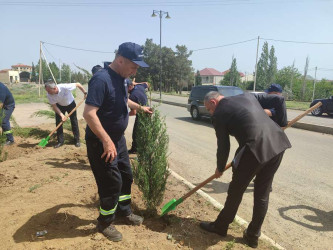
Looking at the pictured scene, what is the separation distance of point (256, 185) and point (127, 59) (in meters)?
1.93

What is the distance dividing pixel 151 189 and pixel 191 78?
62064mm

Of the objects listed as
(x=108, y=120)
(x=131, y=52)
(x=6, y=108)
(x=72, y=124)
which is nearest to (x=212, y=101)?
(x=131, y=52)

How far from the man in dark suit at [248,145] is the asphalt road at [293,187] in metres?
0.77

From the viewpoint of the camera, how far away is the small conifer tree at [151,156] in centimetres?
323

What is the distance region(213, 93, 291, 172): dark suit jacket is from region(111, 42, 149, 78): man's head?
37.9 inches

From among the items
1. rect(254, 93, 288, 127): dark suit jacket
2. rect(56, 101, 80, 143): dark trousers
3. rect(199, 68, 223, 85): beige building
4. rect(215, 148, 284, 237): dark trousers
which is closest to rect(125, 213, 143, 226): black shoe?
rect(215, 148, 284, 237): dark trousers

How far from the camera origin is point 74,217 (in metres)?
3.19

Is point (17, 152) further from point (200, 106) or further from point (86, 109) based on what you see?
point (200, 106)

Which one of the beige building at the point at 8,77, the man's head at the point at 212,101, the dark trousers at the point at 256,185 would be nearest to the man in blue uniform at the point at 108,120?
the man's head at the point at 212,101

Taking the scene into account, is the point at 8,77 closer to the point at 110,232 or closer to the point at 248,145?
the point at 110,232

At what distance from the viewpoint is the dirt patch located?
9.09 feet

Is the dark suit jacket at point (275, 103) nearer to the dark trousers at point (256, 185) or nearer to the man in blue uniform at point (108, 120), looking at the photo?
the dark trousers at point (256, 185)

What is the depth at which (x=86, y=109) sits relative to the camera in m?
2.45

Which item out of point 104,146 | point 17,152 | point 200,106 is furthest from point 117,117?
point 200,106
